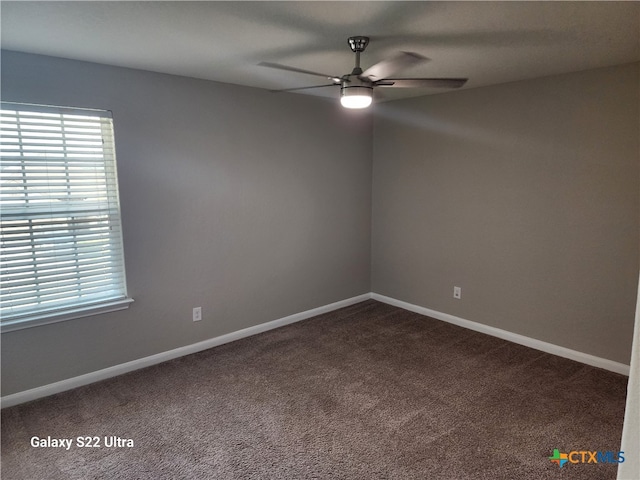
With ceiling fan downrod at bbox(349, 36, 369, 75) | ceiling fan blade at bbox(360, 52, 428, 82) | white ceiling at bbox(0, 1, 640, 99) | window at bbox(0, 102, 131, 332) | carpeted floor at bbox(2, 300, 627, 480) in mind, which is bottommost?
carpeted floor at bbox(2, 300, 627, 480)

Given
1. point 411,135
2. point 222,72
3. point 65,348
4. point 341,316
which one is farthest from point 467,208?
point 65,348

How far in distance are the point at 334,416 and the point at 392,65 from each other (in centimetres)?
208

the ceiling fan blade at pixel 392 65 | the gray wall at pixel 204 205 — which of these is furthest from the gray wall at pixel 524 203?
the ceiling fan blade at pixel 392 65

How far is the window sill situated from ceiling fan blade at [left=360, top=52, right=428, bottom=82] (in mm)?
2354

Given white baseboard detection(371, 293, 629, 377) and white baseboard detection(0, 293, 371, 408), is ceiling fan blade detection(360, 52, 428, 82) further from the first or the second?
white baseboard detection(371, 293, 629, 377)

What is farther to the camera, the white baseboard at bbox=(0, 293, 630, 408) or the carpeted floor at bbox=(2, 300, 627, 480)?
the white baseboard at bbox=(0, 293, 630, 408)

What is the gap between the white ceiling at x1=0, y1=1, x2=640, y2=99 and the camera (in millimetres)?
1833

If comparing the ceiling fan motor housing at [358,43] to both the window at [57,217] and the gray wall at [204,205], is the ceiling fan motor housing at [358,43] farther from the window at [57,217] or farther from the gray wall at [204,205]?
the window at [57,217]

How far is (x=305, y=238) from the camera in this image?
416cm

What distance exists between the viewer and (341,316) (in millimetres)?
4332

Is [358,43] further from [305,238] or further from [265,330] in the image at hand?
[265,330]

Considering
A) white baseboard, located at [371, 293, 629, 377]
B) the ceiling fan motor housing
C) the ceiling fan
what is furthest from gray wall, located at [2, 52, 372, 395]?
the ceiling fan motor housing

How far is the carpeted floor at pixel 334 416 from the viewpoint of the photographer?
7.02ft

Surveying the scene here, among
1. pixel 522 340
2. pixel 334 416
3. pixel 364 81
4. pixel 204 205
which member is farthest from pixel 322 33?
pixel 522 340
